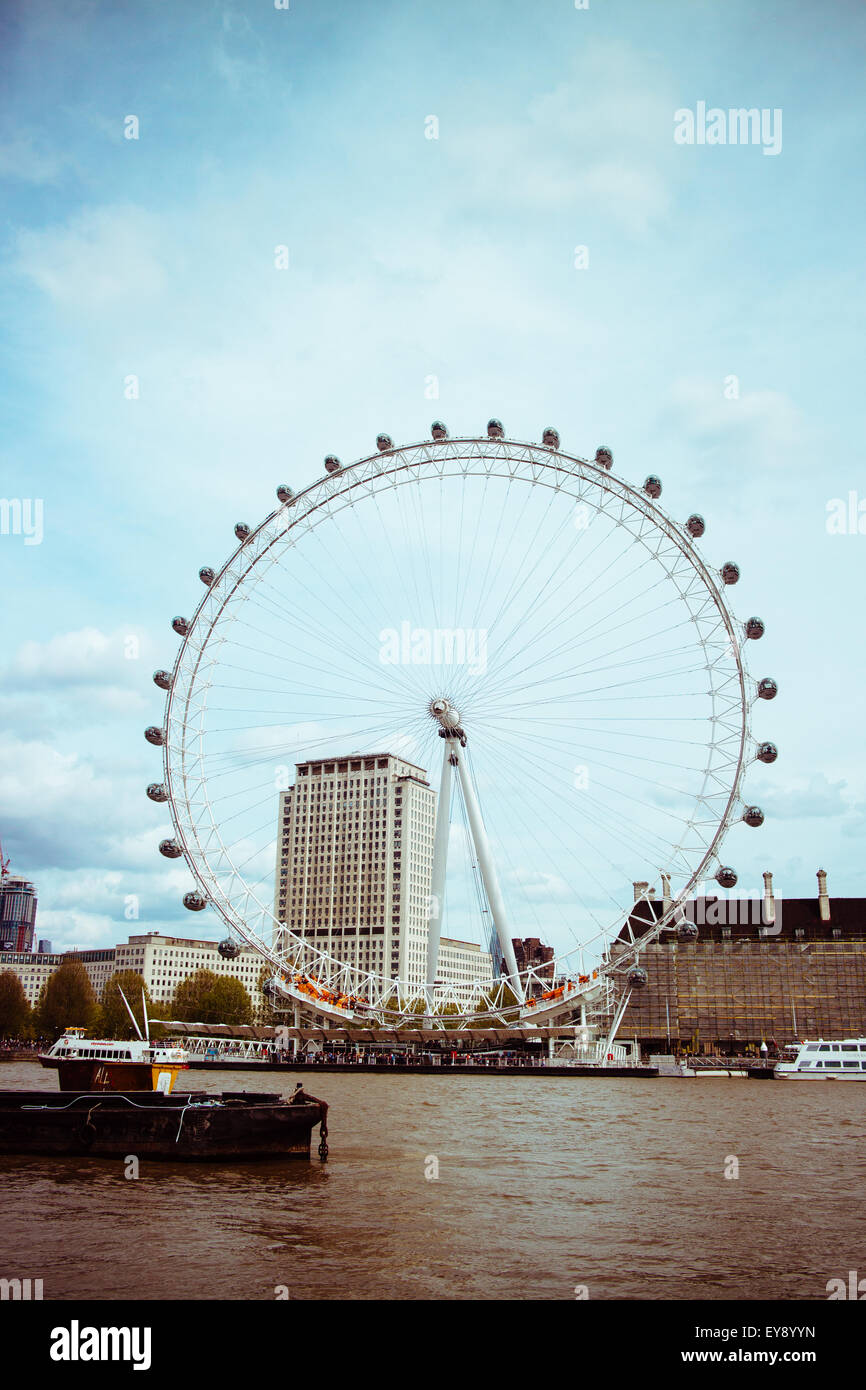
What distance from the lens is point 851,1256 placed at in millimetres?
17000

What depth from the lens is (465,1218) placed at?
1986 cm

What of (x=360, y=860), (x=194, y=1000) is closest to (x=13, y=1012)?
(x=194, y=1000)

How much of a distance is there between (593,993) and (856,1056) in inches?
826

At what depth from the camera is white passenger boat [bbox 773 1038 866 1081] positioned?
81.4 meters

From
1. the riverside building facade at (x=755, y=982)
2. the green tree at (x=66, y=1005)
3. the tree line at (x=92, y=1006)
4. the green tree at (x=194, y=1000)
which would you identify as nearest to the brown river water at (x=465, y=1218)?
the riverside building facade at (x=755, y=982)

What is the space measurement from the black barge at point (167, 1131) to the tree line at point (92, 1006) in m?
89.9

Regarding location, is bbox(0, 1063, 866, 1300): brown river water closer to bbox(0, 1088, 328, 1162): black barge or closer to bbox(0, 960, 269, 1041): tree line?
bbox(0, 1088, 328, 1162): black barge

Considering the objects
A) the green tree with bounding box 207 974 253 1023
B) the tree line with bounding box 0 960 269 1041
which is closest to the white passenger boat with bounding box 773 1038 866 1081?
the tree line with bounding box 0 960 269 1041

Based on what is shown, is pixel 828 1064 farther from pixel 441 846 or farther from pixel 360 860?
pixel 360 860

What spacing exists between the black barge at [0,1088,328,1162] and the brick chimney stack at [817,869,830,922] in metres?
87.7

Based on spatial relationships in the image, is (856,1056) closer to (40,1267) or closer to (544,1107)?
(544,1107)
